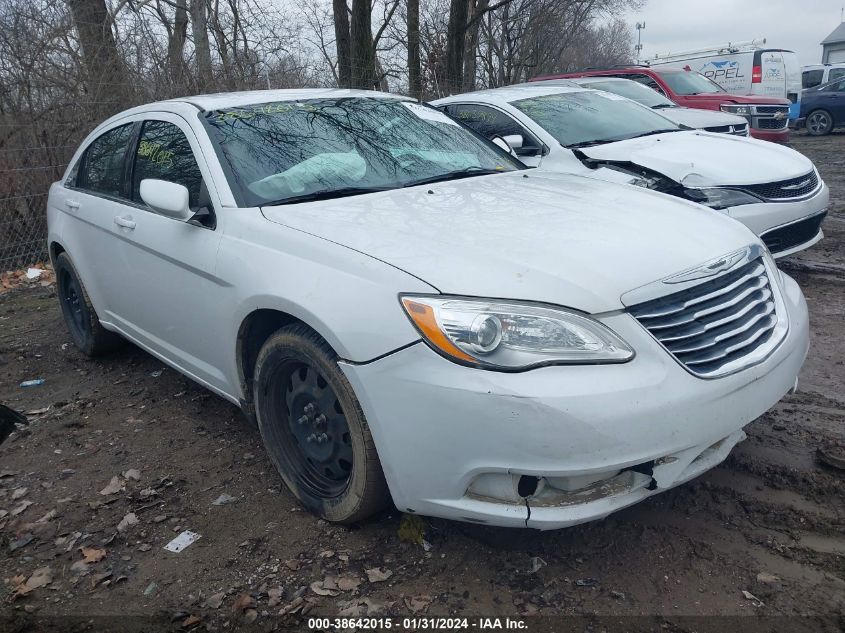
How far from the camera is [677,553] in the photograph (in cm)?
262

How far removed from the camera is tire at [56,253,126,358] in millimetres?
4879

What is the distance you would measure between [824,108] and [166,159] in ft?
66.7

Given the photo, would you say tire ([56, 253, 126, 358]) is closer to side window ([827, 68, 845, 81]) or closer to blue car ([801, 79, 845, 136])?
blue car ([801, 79, 845, 136])

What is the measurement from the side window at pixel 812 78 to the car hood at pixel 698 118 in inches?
745

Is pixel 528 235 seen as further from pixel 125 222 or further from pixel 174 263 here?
pixel 125 222

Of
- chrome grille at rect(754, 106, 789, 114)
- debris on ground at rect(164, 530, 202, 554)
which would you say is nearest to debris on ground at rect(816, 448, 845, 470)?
debris on ground at rect(164, 530, 202, 554)

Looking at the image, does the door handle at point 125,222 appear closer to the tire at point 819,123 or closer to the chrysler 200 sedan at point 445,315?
the chrysler 200 sedan at point 445,315

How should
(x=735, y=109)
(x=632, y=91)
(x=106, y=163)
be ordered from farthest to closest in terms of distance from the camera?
(x=735, y=109) → (x=632, y=91) → (x=106, y=163)

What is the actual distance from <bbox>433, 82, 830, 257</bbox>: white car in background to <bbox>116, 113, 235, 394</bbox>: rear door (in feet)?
7.50

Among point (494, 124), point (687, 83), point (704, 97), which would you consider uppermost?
point (687, 83)

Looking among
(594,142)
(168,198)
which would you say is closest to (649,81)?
(594,142)

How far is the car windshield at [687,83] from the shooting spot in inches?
470

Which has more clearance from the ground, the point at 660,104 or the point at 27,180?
the point at 660,104

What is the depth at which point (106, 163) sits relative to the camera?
4551mm
